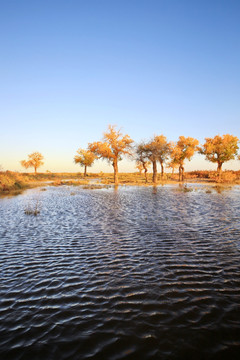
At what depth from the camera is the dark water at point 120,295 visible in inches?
167

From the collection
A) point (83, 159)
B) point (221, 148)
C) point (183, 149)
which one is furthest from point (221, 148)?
point (83, 159)

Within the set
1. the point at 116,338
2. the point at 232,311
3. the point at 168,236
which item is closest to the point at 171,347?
the point at 116,338

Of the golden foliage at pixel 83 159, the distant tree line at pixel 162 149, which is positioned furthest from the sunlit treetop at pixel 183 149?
the golden foliage at pixel 83 159

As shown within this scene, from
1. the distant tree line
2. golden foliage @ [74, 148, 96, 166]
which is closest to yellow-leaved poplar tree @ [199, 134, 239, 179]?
the distant tree line

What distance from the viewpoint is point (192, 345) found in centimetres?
418

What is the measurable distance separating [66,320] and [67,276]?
228 cm

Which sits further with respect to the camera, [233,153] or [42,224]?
[233,153]

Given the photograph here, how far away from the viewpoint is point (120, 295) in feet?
19.9

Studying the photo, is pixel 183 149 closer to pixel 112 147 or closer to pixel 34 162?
pixel 112 147

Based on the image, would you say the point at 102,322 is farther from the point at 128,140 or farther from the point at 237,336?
the point at 128,140

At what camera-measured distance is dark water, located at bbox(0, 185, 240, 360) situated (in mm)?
4230

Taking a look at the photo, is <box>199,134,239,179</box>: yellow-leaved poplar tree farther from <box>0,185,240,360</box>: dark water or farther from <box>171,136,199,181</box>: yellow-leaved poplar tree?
<box>0,185,240,360</box>: dark water

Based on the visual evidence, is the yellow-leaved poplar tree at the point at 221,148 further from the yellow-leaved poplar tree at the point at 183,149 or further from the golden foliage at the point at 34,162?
the golden foliage at the point at 34,162

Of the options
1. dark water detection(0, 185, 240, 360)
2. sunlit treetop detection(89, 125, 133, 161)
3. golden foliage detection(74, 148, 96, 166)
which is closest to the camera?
dark water detection(0, 185, 240, 360)
